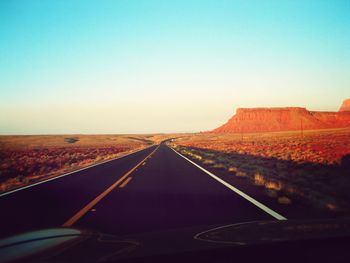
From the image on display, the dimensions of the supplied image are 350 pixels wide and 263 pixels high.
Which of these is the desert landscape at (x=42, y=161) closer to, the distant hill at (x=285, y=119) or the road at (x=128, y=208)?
the road at (x=128, y=208)

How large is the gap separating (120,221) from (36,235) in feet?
6.26

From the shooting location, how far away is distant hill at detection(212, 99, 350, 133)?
170m

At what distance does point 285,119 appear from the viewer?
184625 millimetres

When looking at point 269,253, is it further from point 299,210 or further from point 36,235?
point 299,210

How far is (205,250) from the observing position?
2775mm

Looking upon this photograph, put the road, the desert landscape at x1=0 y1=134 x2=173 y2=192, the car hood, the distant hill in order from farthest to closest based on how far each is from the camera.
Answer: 1. the distant hill
2. the desert landscape at x1=0 y1=134 x2=173 y2=192
3. the road
4. the car hood

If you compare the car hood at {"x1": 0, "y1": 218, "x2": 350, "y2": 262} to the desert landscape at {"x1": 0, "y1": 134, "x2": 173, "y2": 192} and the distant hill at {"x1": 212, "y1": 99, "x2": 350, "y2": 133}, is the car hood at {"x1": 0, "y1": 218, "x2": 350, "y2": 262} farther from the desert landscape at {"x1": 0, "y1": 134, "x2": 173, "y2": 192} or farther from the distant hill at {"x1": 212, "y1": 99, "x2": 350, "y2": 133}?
the distant hill at {"x1": 212, "y1": 99, "x2": 350, "y2": 133}

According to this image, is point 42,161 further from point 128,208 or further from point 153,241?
point 153,241

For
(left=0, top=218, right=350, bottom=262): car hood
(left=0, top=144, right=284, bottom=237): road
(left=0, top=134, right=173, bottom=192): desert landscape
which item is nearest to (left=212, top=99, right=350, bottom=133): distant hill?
(left=0, top=134, right=173, bottom=192): desert landscape

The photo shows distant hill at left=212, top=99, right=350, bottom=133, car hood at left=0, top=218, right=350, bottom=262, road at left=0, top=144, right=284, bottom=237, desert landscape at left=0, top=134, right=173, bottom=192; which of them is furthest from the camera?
Answer: distant hill at left=212, top=99, right=350, bottom=133

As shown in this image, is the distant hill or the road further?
the distant hill

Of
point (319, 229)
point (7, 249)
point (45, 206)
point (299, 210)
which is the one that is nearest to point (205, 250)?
point (319, 229)

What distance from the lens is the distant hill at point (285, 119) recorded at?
559 ft

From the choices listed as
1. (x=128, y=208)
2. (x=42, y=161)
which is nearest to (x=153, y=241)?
(x=128, y=208)
